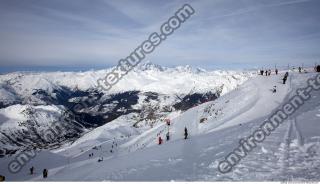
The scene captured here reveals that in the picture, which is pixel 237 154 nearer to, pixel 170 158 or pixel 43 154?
pixel 170 158

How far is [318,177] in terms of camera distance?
1730cm

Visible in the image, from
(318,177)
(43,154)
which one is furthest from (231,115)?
(43,154)

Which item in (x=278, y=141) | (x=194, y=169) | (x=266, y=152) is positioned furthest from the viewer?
(x=278, y=141)

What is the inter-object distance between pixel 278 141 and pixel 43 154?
127 meters

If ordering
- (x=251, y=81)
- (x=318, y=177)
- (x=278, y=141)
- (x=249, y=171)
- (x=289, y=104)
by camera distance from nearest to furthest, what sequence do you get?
1. (x=318, y=177)
2. (x=249, y=171)
3. (x=278, y=141)
4. (x=289, y=104)
5. (x=251, y=81)

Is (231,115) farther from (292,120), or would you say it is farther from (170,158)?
(170,158)

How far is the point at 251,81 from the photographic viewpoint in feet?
265

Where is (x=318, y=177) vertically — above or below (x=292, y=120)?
below

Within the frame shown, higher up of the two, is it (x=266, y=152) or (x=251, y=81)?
(x=251, y=81)

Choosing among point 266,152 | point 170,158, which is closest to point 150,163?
point 170,158

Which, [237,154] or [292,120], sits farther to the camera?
[292,120]

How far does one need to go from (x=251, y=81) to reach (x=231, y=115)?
25990 mm

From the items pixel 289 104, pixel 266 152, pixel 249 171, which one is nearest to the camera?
pixel 249 171

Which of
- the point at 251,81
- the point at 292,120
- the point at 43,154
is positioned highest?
the point at 251,81
